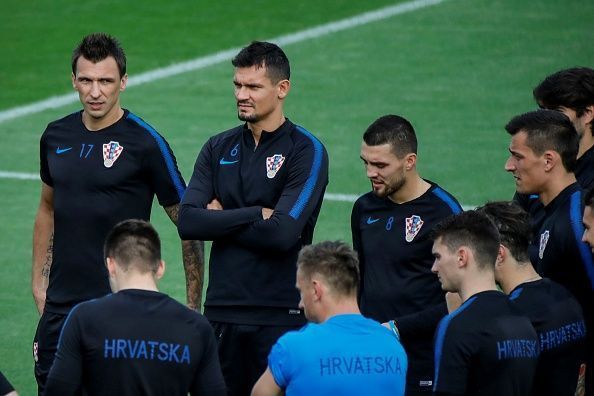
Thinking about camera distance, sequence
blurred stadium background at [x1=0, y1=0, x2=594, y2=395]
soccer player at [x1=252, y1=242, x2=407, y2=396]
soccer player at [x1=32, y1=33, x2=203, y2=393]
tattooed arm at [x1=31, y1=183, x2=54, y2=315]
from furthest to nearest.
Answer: blurred stadium background at [x1=0, y1=0, x2=594, y2=395], tattooed arm at [x1=31, y1=183, x2=54, y2=315], soccer player at [x1=32, y1=33, x2=203, y2=393], soccer player at [x1=252, y1=242, x2=407, y2=396]

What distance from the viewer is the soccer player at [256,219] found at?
8.13 metres

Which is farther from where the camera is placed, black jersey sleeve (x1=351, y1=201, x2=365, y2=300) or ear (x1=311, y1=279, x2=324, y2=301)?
black jersey sleeve (x1=351, y1=201, x2=365, y2=300)

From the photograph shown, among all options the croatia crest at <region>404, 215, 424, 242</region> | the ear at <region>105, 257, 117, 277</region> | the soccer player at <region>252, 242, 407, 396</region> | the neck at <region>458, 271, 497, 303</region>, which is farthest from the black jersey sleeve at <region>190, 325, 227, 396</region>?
the croatia crest at <region>404, 215, 424, 242</region>

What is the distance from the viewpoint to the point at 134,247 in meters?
6.61

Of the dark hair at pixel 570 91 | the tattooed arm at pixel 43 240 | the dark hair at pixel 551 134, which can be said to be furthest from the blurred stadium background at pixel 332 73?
the dark hair at pixel 551 134

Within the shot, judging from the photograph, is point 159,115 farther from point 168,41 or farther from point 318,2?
point 318,2

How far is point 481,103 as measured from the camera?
17.8 m

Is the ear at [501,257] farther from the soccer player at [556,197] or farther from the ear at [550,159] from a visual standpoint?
the ear at [550,159]

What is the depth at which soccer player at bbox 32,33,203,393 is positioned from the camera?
27.5 ft

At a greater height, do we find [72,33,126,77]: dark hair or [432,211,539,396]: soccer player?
[72,33,126,77]: dark hair

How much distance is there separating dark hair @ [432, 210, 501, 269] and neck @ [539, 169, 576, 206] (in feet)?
3.41

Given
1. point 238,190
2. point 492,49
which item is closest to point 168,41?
point 492,49

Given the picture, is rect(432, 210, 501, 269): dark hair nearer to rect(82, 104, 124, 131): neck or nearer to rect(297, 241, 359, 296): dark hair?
rect(297, 241, 359, 296): dark hair

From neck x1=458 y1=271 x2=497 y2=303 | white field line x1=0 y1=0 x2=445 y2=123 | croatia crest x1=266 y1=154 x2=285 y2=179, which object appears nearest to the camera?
neck x1=458 y1=271 x2=497 y2=303
